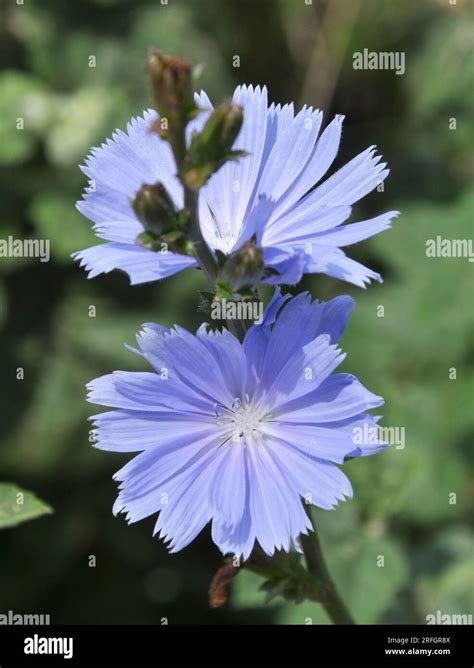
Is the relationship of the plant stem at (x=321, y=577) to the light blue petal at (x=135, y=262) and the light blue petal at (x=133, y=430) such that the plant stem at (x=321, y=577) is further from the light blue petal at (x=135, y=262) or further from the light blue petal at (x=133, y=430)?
the light blue petal at (x=135, y=262)

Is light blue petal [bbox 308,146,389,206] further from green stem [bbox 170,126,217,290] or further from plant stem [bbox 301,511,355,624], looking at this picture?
plant stem [bbox 301,511,355,624]

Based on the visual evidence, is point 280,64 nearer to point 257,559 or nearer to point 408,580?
point 408,580

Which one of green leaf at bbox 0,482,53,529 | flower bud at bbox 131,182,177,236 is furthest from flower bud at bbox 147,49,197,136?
green leaf at bbox 0,482,53,529

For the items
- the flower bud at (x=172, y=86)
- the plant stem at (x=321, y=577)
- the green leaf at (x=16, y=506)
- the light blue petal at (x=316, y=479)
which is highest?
the flower bud at (x=172, y=86)

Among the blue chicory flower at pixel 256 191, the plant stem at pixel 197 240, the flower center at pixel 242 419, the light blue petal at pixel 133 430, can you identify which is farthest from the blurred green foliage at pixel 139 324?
the plant stem at pixel 197 240

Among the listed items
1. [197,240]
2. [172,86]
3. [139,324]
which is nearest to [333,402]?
[197,240]
